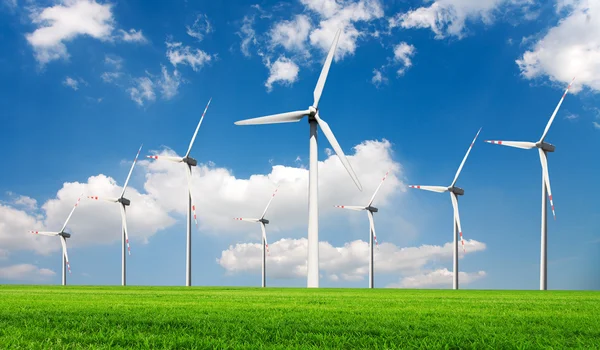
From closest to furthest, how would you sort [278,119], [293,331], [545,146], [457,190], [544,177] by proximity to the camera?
[293,331] < [278,119] < [544,177] < [545,146] < [457,190]

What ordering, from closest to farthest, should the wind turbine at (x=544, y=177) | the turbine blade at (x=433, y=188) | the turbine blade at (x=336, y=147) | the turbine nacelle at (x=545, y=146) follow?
the turbine blade at (x=336, y=147) → the wind turbine at (x=544, y=177) → the turbine nacelle at (x=545, y=146) → the turbine blade at (x=433, y=188)

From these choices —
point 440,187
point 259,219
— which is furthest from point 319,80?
point 259,219

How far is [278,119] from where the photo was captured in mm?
59500

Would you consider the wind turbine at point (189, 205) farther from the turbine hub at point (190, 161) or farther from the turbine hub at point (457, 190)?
the turbine hub at point (457, 190)

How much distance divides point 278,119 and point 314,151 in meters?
6.69

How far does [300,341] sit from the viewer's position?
854 centimetres

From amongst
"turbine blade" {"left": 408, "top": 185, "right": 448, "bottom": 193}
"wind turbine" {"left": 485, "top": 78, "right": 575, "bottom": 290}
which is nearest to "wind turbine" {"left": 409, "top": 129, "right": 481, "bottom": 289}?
"turbine blade" {"left": 408, "top": 185, "right": 448, "bottom": 193}

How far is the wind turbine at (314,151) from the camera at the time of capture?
172 ft

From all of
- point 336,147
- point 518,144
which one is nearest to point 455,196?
point 518,144

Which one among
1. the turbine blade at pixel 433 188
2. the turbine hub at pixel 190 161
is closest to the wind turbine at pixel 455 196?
the turbine blade at pixel 433 188

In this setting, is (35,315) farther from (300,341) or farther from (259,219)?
(259,219)

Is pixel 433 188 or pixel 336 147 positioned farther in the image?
pixel 433 188

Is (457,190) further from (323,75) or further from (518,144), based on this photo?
(323,75)

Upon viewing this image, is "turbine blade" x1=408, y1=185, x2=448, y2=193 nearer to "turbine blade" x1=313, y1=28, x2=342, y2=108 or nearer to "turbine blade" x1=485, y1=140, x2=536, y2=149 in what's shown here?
"turbine blade" x1=485, y1=140, x2=536, y2=149
